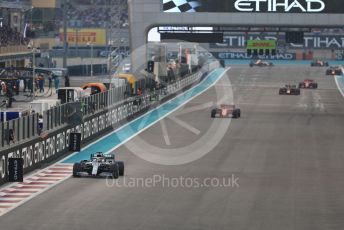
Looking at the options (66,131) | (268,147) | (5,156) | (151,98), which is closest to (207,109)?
(151,98)

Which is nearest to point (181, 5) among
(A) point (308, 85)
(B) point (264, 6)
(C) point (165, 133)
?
(B) point (264, 6)

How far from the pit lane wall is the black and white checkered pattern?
20.7 feet

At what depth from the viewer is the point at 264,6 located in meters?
69.9

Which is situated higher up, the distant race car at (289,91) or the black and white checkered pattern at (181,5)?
the black and white checkered pattern at (181,5)

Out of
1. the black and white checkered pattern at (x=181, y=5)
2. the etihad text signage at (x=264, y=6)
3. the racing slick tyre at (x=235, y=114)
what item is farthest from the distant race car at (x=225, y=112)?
the black and white checkered pattern at (x=181, y=5)

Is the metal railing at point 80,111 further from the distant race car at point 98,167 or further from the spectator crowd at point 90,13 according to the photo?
the spectator crowd at point 90,13

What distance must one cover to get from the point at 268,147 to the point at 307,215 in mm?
19791

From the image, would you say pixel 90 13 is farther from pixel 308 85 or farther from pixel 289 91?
pixel 289 91

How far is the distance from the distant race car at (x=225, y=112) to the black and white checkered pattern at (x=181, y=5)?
8199 millimetres

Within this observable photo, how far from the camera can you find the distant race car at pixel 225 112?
65.5 m

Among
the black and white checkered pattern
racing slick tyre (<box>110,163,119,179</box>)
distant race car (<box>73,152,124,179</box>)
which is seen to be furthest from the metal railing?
the black and white checkered pattern

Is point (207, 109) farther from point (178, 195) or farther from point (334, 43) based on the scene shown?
point (334, 43)

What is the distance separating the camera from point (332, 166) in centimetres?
4225

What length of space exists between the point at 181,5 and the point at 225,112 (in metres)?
9.00
